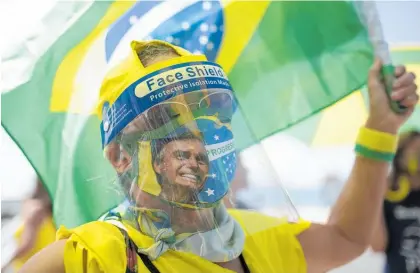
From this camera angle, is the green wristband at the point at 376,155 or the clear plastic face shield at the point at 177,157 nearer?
the clear plastic face shield at the point at 177,157

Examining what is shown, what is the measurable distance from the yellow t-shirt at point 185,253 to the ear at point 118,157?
8 cm

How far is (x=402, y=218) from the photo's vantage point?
3.64 feet

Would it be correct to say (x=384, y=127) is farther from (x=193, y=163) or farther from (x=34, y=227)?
(x=34, y=227)

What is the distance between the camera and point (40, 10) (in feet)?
3.52

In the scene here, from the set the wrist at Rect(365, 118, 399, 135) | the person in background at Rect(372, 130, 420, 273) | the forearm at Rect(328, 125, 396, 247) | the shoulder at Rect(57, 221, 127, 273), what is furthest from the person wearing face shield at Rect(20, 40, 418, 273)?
the person in background at Rect(372, 130, 420, 273)

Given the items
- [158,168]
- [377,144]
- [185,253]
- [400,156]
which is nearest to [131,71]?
[158,168]

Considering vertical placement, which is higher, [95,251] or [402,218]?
[95,251]

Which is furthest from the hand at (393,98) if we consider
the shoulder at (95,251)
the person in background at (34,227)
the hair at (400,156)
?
the person in background at (34,227)

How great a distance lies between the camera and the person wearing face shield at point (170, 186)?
2.39ft

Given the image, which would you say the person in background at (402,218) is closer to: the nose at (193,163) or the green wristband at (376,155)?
the green wristband at (376,155)

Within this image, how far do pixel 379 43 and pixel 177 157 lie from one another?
447mm

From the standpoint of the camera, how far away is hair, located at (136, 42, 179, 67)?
0.80 meters

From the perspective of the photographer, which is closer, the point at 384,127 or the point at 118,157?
the point at 118,157

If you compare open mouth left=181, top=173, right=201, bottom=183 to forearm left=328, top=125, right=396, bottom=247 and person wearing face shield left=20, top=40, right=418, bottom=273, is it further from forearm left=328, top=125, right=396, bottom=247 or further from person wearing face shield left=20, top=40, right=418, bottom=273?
forearm left=328, top=125, right=396, bottom=247
